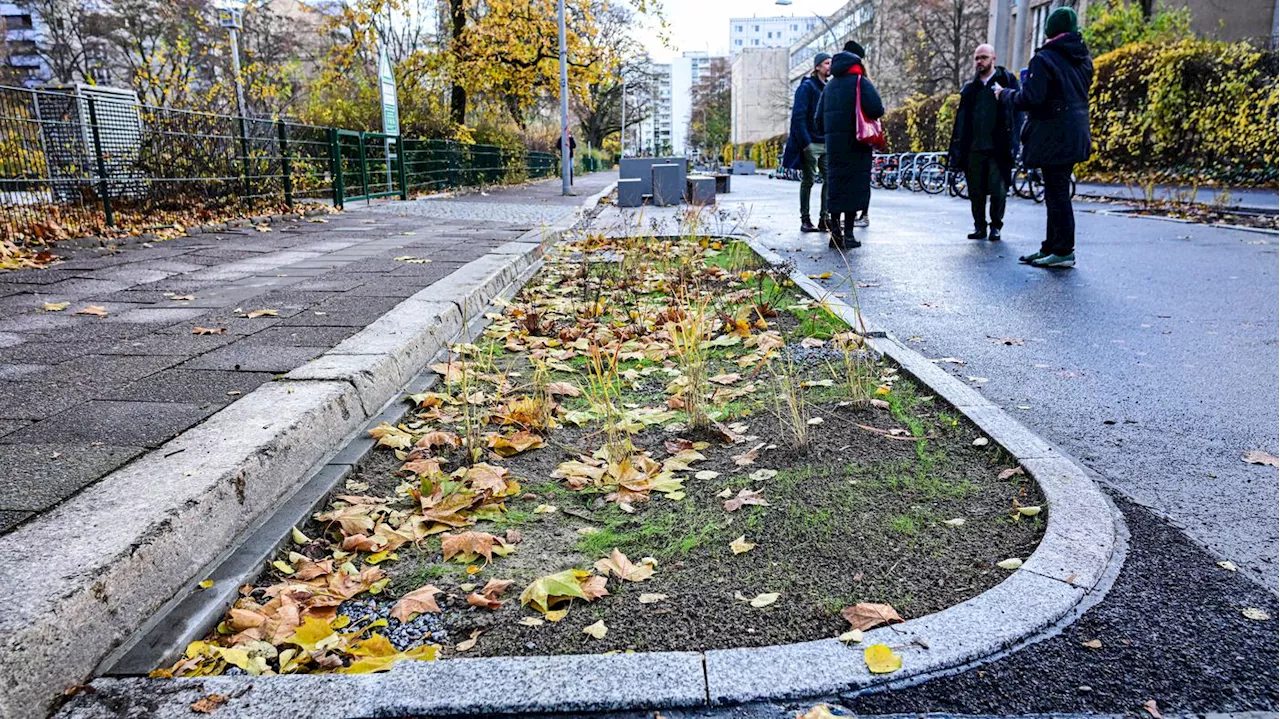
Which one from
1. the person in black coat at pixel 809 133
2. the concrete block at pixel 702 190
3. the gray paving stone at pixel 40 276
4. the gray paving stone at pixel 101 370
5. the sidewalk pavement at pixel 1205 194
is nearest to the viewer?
the gray paving stone at pixel 101 370

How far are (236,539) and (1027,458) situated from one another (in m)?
2.41

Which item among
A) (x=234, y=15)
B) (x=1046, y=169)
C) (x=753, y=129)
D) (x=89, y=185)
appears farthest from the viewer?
(x=753, y=129)

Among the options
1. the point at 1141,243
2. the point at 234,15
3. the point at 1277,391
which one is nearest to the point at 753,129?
the point at 234,15

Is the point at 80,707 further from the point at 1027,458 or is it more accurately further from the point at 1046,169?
the point at 1046,169

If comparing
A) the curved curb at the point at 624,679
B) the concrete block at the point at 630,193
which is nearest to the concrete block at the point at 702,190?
the concrete block at the point at 630,193

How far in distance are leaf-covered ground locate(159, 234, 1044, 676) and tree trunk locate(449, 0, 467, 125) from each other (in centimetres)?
2092

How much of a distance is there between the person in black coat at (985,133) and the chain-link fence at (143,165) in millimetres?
8978

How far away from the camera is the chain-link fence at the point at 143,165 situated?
8.06 metres

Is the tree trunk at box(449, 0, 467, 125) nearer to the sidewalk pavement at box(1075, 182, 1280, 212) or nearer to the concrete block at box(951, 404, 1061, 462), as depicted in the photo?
the sidewalk pavement at box(1075, 182, 1280, 212)

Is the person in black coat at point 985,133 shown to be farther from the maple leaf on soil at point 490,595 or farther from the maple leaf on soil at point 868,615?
the maple leaf on soil at point 490,595

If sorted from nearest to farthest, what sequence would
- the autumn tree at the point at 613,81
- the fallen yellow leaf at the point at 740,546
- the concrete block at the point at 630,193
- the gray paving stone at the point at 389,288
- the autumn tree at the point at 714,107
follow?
the fallen yellow leaf at the point at 740,546 → the gray paving stone at the point at 389,288 → the concrete block at the point at 630,193 → the autumn tree at the point at 613,81 → the autumn tree at the point at 714,107

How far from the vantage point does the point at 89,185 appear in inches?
352

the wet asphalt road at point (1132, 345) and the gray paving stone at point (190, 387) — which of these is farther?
the gray paving stone at point (190, 387)

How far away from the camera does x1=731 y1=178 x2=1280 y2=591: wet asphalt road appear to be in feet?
9.00
